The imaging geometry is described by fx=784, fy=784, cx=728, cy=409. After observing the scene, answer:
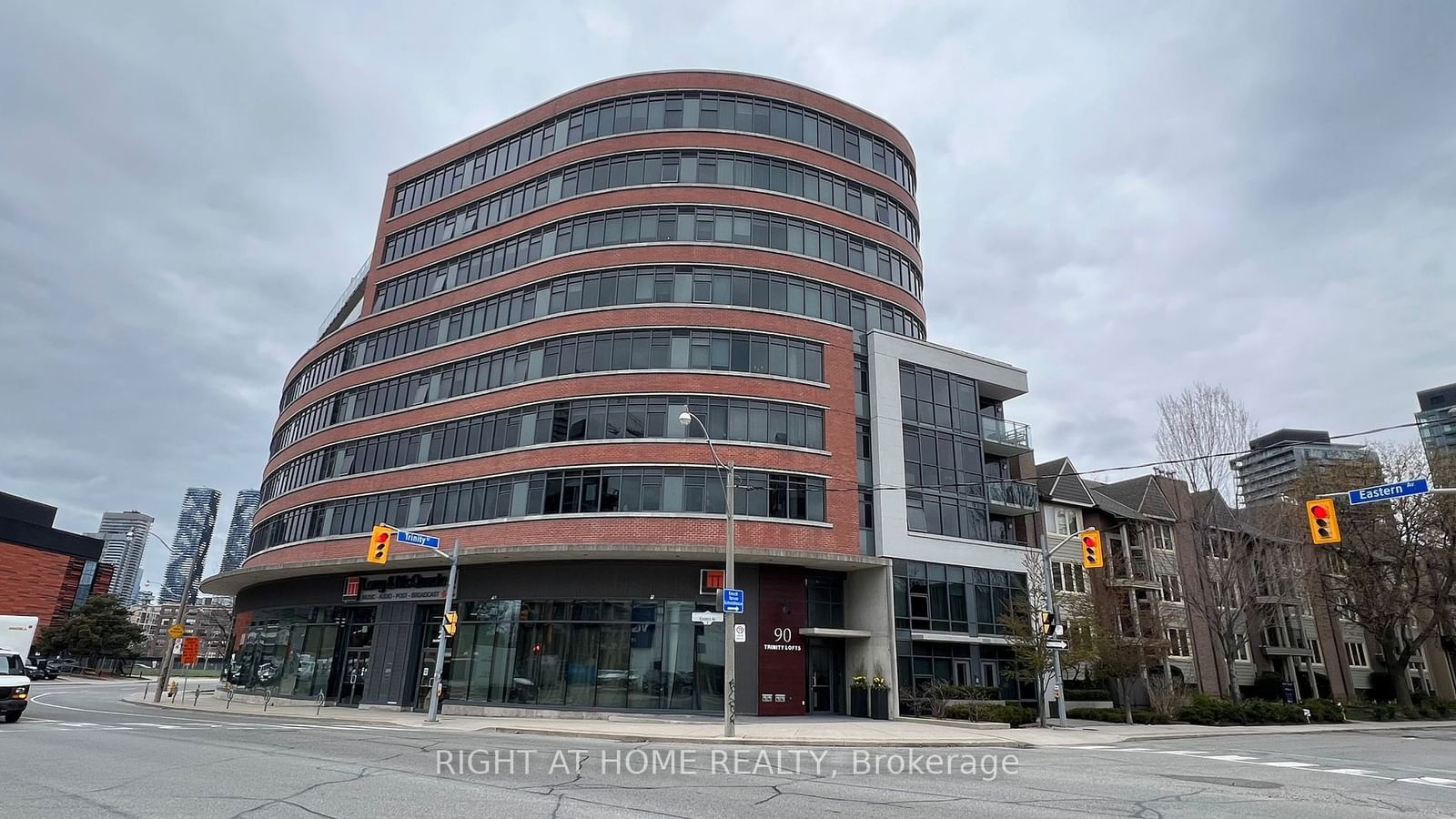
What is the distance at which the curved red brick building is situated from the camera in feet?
102

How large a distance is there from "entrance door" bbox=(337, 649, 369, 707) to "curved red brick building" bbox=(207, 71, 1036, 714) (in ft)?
1.19

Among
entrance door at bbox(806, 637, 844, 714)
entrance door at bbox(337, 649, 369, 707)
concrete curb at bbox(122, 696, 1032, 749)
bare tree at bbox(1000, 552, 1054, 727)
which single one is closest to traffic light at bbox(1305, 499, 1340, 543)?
bare tree at bbox(1000, 552, 1054, 727)

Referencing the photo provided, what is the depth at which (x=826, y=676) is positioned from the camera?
3316 cm

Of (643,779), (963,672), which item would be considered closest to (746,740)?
(643,779)

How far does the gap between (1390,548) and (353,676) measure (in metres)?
54.4

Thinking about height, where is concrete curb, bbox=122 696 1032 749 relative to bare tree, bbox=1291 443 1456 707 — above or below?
below

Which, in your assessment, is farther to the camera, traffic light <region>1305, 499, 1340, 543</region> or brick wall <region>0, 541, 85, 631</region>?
brick wall <region>0, 541, 85, 631</region>

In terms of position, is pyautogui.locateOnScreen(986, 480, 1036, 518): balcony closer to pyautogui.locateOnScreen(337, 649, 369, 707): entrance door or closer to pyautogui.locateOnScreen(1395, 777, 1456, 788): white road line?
pyautogui.locateOnScreen(1395, 777, 1456, 788): white road line

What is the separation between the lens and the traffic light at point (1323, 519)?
20234 millimetres

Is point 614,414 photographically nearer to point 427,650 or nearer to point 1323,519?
point 427,650

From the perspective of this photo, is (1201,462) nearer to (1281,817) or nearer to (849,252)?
(849,252)

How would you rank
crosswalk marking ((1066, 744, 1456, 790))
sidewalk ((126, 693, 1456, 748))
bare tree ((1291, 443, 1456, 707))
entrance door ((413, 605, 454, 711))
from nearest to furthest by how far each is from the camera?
crosswalk marking ((1066, 744, 1456, 790)), sidewalk ((126, 693, 1456, 748)), entrance door ((413, 605, 454, 711)), bare tree ((1291, 443, 1456, 707))

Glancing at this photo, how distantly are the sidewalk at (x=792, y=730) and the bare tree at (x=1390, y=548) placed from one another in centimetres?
1332

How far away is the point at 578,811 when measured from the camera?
8812 mm
